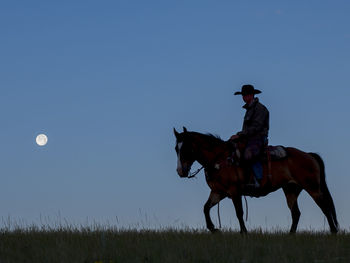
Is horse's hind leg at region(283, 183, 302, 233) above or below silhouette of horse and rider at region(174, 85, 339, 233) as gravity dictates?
below

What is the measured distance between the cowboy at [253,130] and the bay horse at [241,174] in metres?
0.29

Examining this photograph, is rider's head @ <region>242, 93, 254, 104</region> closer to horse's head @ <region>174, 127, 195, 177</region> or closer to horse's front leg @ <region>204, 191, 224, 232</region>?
horse's head @ <region>174, 127, 195, 177</region>

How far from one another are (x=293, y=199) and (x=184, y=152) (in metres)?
3.44

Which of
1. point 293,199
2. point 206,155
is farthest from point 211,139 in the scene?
point 293,199

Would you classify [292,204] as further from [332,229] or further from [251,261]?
[251,261]

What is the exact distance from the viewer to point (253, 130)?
12.9m

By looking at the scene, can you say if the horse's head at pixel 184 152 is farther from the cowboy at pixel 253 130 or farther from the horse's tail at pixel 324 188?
the horse's tail at pixel 324 188

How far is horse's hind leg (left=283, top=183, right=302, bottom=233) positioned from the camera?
1387cm

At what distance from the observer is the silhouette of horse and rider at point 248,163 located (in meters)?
12.7

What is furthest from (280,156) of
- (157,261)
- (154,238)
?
(157,261)

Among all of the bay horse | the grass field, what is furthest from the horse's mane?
the grass field

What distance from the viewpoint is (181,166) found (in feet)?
40.3

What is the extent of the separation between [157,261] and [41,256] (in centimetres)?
214

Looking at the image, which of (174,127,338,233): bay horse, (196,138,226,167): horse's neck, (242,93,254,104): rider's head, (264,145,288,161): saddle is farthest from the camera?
(264,145,288,161): saddle
